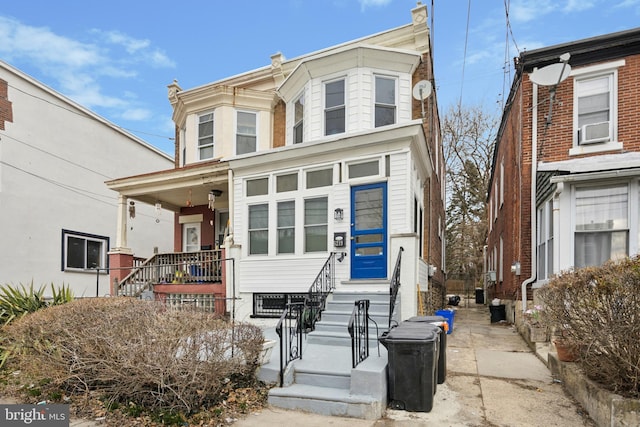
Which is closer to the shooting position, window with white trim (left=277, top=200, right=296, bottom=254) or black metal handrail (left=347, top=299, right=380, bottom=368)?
black metal handrail (left=347, top=299, right=380, bottom=368)

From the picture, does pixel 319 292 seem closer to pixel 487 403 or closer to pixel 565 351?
pixel 487 403

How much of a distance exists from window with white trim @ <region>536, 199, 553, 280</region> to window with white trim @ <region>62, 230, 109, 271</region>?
595 inches

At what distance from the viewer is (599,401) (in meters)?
4.14

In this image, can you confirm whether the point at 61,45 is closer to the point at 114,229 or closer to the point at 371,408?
the point at 114,229

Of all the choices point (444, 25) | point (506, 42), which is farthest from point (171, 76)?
point (506, 42)

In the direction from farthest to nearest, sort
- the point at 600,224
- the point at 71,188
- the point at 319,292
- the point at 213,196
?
the point at 71,188 → the point at 213,196 → the point at 600,224 → the point at 319,292

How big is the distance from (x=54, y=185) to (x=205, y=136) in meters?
5.90

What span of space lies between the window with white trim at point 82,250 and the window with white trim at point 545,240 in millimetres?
15114

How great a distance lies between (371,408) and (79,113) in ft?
51.2

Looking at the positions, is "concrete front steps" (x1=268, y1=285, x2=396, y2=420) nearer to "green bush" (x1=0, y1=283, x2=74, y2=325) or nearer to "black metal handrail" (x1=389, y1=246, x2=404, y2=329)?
"black metal handrail" (x1=389, y1=246, x2=404, y2=329)

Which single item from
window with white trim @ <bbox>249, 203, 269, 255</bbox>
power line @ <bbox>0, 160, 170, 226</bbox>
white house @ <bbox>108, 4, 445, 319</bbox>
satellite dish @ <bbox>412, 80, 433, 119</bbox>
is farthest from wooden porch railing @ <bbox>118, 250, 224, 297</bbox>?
satellite dish @ <bbox>412, 80, 433, 119</bbox>

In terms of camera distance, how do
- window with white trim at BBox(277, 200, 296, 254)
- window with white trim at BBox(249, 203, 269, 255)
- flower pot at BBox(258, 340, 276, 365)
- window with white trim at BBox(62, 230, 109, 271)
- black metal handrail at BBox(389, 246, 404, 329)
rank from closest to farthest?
flower pot at BBox(258, 340, 276, 365)
black metal handrail at BBox(389, 246, 404, 329)
window with white trim at BBox(277, 200, 296, 254)
window with white trim at BBox(249, 203, 269, 255)
window with white trim at BBox(62, 230, 109, 271)

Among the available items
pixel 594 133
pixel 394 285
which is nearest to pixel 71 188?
pixel 394 285

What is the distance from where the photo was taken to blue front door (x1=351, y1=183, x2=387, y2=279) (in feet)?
27.2
